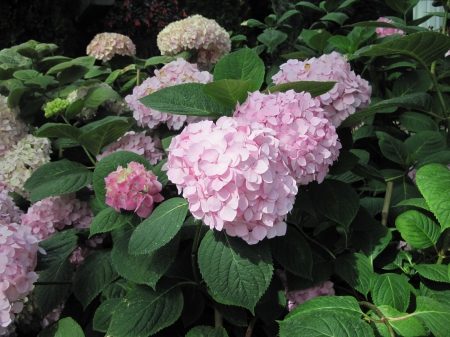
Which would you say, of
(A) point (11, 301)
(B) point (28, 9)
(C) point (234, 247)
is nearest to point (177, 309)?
(C) point (234, 247)

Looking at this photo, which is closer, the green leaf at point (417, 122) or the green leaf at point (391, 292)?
→ the green leaf at point (391, 292)

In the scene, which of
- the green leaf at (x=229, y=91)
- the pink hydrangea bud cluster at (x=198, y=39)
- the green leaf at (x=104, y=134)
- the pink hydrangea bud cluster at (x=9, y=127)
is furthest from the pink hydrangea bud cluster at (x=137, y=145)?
the pink hydrangea bud cluster at (x=198, y=39)

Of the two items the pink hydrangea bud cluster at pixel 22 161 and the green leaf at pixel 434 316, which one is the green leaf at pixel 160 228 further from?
the pink hydrangea bud cluster at pixel 22 161

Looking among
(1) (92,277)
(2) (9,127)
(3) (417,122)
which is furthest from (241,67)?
(2) (9,127)

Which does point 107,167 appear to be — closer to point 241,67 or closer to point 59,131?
point 59,131

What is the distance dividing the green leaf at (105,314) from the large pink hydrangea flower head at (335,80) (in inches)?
25.2

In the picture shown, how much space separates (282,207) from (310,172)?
0.43 ft

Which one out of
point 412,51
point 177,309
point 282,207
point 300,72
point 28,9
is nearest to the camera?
point 282,207

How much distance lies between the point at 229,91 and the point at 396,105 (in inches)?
20.2

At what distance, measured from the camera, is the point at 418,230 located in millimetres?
1012

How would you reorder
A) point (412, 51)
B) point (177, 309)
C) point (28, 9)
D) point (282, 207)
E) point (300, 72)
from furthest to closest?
point (28, 9) < point (412, 51) < point (300, 72) < point (177, 309) < point (282, 207)

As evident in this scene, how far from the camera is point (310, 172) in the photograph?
0.88m

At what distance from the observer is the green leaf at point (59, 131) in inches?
48.9

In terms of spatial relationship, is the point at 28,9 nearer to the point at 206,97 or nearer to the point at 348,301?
the point at 206,97
